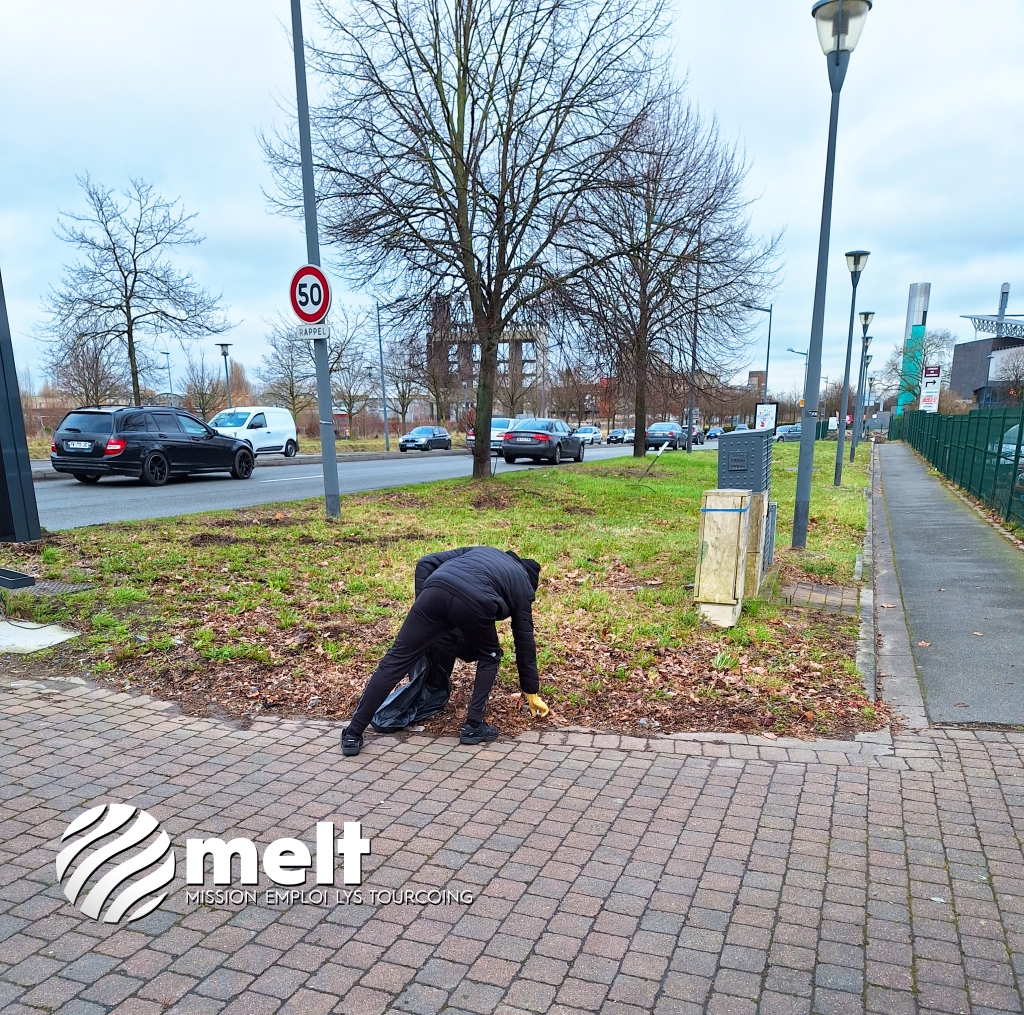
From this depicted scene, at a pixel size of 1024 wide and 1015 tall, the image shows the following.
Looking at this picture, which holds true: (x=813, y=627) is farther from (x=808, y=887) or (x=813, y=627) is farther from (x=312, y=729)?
(x=312, y=729)

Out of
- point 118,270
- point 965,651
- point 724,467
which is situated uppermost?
point 118,270

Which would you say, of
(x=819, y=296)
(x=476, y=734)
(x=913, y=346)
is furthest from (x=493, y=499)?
(x=913, y=346)

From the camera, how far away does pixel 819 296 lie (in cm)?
893

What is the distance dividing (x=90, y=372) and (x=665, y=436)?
27.9 metres

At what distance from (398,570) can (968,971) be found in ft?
19.8

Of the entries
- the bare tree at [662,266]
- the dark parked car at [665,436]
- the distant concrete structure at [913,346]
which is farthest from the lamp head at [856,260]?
the distant concrete structure at [913,346]

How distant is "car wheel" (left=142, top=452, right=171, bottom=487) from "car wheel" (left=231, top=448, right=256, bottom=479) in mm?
1942

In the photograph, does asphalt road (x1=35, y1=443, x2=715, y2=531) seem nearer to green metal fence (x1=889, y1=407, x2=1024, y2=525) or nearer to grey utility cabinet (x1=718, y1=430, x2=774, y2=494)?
grey utility cabinet (x1=718, y1=430, x2=774, y2=494)

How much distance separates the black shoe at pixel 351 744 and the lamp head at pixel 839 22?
8.50 m

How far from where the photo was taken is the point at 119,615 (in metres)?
6.03

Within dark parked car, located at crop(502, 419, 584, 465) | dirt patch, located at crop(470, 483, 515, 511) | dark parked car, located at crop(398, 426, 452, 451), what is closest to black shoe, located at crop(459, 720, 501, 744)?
dirt patch, located at crop(470, 483, 515, 511)

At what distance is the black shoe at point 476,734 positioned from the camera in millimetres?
4141

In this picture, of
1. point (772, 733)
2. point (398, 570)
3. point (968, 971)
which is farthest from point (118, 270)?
point (968, 971)

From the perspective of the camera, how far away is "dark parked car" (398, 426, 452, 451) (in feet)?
129
